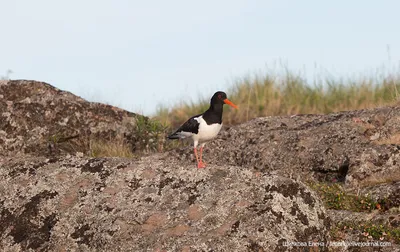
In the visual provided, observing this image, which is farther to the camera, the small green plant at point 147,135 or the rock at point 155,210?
the small green plant at point 147,135

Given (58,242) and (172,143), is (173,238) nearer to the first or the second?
(58,242)

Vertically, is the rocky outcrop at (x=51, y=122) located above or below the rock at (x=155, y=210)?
above

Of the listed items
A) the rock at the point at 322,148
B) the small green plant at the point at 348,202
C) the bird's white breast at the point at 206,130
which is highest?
the bird's white breast at the point at 206,130

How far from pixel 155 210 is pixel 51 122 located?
6625mm

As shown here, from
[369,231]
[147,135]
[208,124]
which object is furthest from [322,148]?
[147,135]

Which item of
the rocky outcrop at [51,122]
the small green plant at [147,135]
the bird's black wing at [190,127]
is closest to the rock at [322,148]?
the small green plant at [147,135]

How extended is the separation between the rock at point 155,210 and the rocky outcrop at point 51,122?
5.18m

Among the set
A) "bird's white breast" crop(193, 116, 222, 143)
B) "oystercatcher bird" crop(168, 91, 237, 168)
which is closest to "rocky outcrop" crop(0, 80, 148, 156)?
"oystercatcher bird" crop(168, 91, 237, 168)

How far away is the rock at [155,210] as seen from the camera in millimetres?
5746

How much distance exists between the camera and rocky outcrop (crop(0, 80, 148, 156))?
11.9m

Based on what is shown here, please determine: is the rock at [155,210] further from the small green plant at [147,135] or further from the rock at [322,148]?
the small green plant at [147,135]

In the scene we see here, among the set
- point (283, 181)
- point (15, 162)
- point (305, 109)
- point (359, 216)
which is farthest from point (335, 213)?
point (305, 109)

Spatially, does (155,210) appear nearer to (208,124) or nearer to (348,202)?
(208,124)

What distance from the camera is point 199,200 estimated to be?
6.01 meters
